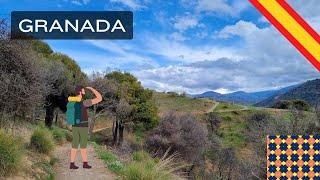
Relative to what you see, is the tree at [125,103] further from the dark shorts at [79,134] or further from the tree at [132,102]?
the dark shorts at [79,134]

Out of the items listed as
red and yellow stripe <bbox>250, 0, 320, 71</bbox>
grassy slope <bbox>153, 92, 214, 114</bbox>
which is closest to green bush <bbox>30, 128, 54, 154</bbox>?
red and yellow stripe <bbox>250, 0, 320, 71</bbox>

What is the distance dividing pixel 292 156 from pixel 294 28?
5.48 ft

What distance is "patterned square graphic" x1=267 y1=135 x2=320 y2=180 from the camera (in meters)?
3.72

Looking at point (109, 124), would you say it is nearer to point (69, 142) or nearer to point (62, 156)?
point (69, 142)

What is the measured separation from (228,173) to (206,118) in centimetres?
2285

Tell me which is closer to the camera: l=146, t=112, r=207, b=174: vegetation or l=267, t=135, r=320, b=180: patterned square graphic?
l=267, t=135, r=320, b=180: patterned square graphic

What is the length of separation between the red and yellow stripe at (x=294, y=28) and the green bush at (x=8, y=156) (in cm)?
874

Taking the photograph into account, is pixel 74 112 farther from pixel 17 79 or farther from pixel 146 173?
pixel 17 79

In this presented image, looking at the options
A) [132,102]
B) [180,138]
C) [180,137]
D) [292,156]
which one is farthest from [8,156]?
[132,102]

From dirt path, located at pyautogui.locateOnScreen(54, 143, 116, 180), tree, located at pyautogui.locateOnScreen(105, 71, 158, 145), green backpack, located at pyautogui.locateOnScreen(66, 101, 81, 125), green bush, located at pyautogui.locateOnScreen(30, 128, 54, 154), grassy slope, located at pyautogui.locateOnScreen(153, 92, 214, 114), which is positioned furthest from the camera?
grassy slope, located at pyautogui.locateOnScreen(153, 92, 214, 114)

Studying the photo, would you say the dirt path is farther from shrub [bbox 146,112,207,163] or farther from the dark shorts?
shrub [bbox 146,112,207,163]

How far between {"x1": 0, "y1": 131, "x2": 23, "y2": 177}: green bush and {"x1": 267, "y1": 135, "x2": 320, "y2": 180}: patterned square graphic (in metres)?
7.67

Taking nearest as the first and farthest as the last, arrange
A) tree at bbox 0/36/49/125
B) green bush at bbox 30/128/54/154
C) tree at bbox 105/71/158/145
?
tree at bbox 0/36/49/125
green bush at bbox 30/128/54/154
tree at bbox 105/71/158/145

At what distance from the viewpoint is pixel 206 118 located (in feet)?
225
